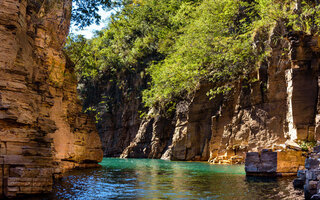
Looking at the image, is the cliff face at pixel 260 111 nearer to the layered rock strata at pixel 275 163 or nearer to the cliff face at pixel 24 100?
the layered rock strata at pixel 275 163

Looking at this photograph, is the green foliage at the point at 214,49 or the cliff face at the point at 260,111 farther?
the green foliage at the point at 214,49

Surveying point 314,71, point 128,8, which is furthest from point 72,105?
point 314,71

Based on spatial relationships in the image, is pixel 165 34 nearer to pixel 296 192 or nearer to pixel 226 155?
pixel 226 155

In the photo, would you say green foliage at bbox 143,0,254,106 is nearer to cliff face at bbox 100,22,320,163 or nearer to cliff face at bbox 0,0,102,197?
cliff face at bbox 100,22,320,163

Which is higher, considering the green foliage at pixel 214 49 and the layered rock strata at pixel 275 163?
the green foliage at pixel 214 49

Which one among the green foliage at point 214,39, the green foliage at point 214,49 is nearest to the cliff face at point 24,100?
the green foliage at point 214,39

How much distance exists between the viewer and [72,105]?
2261 cm

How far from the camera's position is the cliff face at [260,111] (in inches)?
859

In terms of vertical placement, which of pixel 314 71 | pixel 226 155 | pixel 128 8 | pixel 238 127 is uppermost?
pixel 128 8

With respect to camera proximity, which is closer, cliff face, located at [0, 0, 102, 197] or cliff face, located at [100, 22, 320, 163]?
cliff face, located at [0, 0, 102, 197]

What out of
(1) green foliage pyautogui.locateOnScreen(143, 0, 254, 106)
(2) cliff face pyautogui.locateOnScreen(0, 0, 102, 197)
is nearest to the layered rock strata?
(2) cliff face pyautogui.locateOnScreen(0, 0, 102, 197)

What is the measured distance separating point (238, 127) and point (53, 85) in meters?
18.0

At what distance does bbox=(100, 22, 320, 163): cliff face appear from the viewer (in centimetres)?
2181

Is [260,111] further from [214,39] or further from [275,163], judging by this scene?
[275,163]
